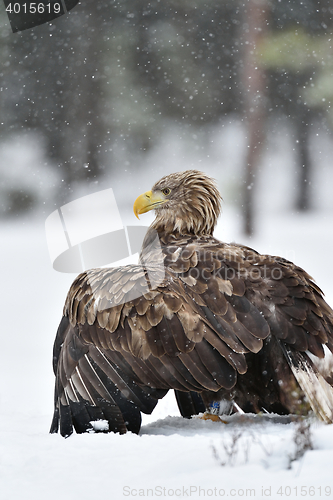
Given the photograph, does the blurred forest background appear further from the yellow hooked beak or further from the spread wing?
the spread wing

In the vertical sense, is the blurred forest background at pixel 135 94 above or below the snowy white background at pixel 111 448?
above

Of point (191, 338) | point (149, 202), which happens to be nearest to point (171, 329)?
point (191, 338)

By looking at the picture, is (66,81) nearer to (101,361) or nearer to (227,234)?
(227,234)

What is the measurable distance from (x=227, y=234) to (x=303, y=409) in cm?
1017

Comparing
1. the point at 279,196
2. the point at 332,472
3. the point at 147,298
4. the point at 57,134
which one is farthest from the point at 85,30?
the point at 332,472

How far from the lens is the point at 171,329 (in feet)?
9.75

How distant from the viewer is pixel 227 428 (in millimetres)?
3199

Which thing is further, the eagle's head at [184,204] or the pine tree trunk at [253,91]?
the pine tree trunk at [253,91]

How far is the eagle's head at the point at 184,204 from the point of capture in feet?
14.6

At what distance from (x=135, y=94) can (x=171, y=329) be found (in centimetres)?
1364

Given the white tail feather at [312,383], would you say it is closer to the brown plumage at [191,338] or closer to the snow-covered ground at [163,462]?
the brown plumage at [191,338]

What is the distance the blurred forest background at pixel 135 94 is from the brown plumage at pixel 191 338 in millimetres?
12424

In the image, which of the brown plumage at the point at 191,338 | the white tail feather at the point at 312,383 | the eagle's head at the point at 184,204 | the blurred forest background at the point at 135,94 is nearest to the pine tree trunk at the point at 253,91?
the blurred forest background at the point at 135,94

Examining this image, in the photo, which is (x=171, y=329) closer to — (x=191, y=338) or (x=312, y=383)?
(x=191, y=338)
